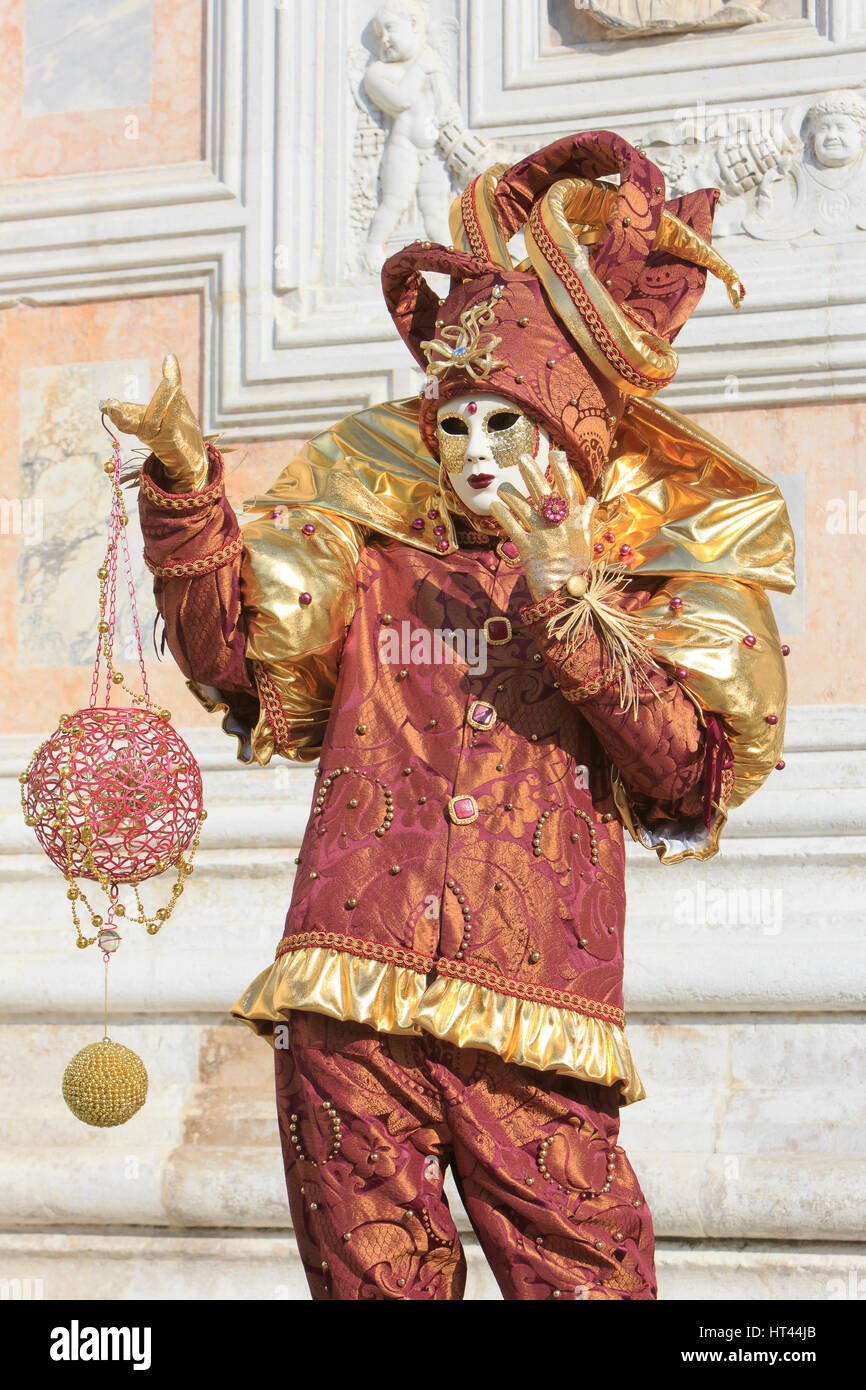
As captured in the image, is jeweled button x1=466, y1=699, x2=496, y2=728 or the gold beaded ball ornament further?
the gold beaded ball ornament

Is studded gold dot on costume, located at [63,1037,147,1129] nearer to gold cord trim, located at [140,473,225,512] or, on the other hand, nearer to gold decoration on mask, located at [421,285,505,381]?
gold cord trim, located at [140,473,225,512]

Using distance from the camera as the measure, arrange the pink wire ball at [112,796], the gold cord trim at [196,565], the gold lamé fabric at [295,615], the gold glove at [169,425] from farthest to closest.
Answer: the pink wire ball at [112,796] < the gold lamé fabric at [295,615] < the gold cord trim at [196,565] < the gold glove at [169,425]

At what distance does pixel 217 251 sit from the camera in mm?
4258

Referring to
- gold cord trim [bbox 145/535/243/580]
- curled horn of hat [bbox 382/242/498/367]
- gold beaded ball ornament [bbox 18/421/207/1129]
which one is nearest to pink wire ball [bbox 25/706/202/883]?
gold beaded ball ornament [bbox 18/421/207/1129]

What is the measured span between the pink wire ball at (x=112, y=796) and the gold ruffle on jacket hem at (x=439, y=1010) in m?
0.38

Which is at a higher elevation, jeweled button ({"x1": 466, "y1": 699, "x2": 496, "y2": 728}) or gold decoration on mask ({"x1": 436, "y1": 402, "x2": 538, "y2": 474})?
gold decoration on mask ({"x1": 436, "y1": 402, "x2": 538, "y2": 474})

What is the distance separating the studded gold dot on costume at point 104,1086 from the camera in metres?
2.92

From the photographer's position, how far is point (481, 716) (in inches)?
95.7

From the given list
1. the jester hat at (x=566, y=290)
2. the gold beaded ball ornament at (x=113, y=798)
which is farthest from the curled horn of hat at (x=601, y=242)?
the gold beaded ball ornament at (x=113, y=798)

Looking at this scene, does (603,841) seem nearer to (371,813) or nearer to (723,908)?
(371,813)

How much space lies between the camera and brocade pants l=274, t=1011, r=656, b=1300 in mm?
2285

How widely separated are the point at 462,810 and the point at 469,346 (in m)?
0.56

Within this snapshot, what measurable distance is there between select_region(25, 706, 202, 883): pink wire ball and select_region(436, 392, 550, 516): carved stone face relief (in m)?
0.57

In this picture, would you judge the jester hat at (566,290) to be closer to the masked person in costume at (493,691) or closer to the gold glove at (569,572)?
the masked person in costume at (493,691)
